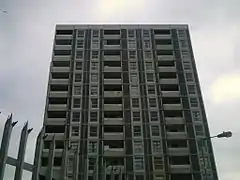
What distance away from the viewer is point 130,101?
50.4 m

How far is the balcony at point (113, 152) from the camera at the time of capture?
150ft

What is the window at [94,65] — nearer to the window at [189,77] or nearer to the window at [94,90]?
the window at [94,90]

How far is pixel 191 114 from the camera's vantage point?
49.4 m

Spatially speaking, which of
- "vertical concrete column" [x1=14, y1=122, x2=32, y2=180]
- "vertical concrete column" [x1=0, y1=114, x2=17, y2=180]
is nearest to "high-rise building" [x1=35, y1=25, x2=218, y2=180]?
"vertical concrete column" [x1=14, y1=122, x2=32, y2=180]

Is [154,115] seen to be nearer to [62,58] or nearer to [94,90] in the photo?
[94,90]

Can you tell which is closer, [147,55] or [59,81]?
[59,81]

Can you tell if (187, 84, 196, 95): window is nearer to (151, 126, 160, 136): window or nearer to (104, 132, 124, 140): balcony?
(151, 126, 160, 136): window

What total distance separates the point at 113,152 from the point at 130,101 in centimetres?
895

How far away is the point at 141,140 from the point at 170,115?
22.4ft

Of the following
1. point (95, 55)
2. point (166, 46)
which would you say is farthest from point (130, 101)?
point (166, 46)

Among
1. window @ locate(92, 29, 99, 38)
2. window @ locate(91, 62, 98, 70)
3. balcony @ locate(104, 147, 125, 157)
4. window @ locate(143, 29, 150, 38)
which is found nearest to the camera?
balcony @ locate(104, 147, 125, 157)

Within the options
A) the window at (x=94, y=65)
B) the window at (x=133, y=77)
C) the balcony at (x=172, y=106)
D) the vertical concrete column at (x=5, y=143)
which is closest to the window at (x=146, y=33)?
the window at (x=133, y=77)

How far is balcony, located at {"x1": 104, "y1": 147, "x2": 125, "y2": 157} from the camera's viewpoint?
4562 centimetres

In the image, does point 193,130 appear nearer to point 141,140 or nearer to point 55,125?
point 141,140
